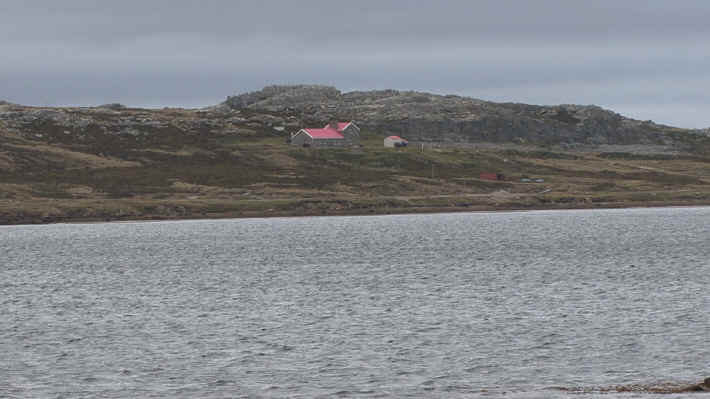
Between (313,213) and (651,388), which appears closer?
(651,388)

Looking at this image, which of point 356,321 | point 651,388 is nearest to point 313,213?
point 356,321

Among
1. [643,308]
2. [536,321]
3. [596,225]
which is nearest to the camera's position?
[536,321]

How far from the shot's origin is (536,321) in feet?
167

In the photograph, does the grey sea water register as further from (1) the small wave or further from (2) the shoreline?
(2) the shoreline

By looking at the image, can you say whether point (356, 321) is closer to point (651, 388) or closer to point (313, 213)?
point (651, 388)

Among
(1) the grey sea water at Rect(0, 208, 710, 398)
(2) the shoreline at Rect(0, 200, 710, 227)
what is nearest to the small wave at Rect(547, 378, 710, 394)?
(1) the grey sea water at Rect(0, 208, 710, 398)

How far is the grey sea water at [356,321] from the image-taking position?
36.1m

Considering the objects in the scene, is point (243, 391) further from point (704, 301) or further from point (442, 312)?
point (704, 301)

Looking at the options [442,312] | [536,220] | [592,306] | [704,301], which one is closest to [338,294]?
[442,312]

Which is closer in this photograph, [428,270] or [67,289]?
[67,289]

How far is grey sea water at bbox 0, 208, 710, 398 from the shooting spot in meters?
36.1

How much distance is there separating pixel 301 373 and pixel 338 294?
28392 millimetres

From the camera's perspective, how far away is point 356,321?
52.5 m

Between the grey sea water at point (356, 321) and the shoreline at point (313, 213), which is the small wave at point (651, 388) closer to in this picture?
the grey sea water at point (356, 321)
